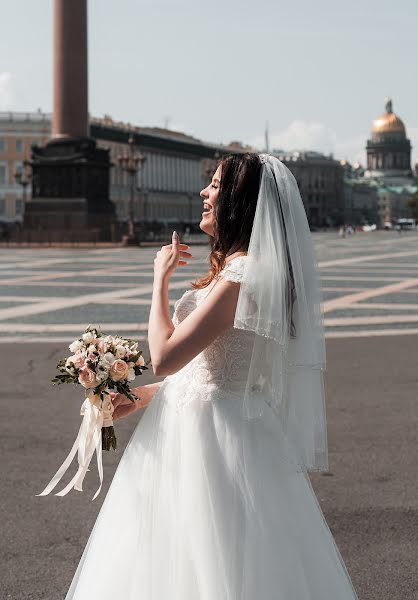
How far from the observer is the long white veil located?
3096mm

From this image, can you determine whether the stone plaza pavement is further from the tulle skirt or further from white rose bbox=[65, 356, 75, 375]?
white rose bbox=[65, 356, 75, 375]

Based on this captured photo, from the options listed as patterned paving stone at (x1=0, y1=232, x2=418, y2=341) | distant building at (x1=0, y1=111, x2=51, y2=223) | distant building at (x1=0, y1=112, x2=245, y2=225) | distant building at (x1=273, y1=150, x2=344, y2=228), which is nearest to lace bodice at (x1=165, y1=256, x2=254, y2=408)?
patterned paving stone at (x1=0, y1=232, x2=418, y2=341)

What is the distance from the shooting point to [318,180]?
638 feet

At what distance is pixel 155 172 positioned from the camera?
11988 centimetres

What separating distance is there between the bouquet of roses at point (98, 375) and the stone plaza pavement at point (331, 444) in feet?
3.67

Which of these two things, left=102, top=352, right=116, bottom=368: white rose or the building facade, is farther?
the building facade

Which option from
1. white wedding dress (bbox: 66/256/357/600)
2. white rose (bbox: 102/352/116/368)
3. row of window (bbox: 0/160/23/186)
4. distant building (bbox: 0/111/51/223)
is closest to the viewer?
white wedding dress (bbox: 66/256/357/600)

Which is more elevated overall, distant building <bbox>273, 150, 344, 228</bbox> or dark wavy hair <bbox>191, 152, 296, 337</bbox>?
distant building <bbox>273, 150, 344, 228</bbox>

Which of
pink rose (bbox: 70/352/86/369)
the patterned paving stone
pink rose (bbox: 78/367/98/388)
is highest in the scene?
pink rose (bbox: 70/352/86/369)

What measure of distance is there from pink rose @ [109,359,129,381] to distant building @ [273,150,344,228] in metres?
185

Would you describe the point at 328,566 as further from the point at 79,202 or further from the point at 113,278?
the point at 79,202

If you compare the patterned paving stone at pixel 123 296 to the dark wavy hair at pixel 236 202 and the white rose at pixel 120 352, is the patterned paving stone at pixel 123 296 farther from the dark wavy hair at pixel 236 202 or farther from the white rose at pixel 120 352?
the dark wavy hair at pixel 236 202

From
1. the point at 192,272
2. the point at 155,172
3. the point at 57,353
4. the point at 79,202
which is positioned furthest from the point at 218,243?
the point at 155,172

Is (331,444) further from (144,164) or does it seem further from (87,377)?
(144,164)
